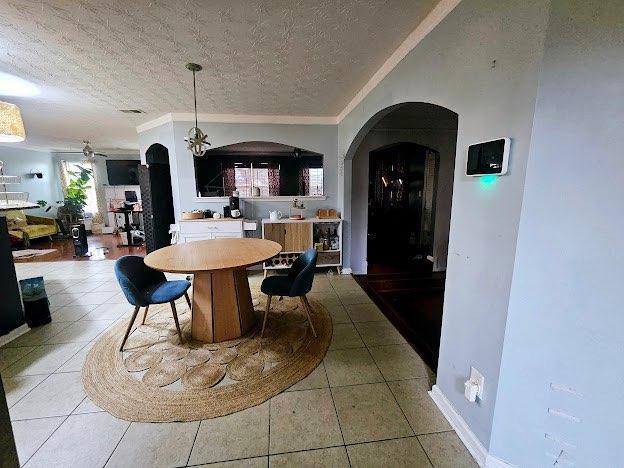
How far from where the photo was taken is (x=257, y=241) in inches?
114

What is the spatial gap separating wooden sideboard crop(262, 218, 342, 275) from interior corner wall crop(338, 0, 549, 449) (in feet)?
8.39

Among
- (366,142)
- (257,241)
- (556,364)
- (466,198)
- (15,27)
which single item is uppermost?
(15,27)

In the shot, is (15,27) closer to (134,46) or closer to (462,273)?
(134,46)

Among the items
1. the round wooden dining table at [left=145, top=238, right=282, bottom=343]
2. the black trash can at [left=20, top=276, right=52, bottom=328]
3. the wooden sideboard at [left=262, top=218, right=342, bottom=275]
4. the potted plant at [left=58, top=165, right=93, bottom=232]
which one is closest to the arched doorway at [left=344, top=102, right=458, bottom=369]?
the wooden sideboard at [left=262, top=218, right=342, bottom=275]

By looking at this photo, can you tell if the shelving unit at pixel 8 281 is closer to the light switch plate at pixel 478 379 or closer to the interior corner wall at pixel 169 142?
the interior corner wall at pixel 169 142

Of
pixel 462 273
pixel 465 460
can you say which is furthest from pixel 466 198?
pixel 465 460

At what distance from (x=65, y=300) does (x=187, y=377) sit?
2577 mm

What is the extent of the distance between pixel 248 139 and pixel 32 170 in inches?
298

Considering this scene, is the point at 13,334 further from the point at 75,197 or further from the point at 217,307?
the point at 75,197

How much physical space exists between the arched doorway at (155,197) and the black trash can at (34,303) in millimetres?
1964

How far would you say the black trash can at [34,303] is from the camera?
259cm

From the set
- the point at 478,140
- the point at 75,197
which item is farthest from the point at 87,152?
the point at 478,140

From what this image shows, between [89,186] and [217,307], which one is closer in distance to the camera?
[217,307]

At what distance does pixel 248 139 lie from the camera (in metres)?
4.13
